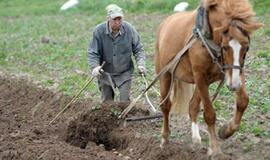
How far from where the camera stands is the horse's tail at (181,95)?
340 inches

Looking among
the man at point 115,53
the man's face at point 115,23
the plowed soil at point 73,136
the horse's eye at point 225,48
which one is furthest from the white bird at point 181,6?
the horse's eye at point 225,48

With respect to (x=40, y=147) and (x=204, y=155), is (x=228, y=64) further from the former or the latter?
(x=40, y=147)

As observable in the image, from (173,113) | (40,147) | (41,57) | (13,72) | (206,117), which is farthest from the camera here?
(41,57)

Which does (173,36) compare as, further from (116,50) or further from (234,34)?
(234,34)

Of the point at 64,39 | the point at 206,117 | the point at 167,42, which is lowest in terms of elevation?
the point at 64,39

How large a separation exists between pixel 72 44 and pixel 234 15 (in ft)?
41.5

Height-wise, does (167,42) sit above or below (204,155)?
above

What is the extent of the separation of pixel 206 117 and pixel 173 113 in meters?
1.79

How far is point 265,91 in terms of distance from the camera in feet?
33.1

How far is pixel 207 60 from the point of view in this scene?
6973mm

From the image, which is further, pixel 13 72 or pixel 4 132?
pixel 13 72

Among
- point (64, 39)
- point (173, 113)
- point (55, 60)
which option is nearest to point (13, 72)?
point (55, 60)

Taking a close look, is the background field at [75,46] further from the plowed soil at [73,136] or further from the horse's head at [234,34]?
the horse's head at [234,34]

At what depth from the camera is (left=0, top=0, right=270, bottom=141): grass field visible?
10.6 meters
